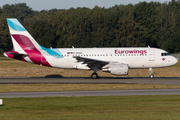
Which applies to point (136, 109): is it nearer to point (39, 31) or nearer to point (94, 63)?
point (94, 63)

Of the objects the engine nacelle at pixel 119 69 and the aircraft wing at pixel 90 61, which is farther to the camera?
the aircraft wing at pixel 90 61

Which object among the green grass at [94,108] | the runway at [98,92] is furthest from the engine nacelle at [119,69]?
the green grass at [94,108]

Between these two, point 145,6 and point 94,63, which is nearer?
point 94,63

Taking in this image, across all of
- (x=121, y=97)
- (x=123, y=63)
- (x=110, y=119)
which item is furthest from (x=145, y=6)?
(x=110, y=119)

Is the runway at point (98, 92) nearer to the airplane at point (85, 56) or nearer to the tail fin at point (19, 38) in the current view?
the airplane at point (85, 56)

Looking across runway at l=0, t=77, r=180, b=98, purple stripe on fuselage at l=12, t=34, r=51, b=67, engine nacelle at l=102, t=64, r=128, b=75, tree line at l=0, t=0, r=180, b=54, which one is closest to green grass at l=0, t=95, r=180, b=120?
runway at l=0, t=77, r=180, b=98

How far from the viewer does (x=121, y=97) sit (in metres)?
22.6

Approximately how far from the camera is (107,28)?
372 ft

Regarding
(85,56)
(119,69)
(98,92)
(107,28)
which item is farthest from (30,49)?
(107,28)

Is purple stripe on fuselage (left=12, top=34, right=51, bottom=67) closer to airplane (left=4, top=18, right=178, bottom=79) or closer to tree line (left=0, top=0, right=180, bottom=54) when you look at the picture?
airplane (left=4, top=18, right=178, bottom=79)

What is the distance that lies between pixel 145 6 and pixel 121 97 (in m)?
102

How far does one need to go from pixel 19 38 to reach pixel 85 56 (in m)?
9.05

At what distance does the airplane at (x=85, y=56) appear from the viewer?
39.0 meters

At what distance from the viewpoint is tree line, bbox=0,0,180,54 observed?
350 ft
